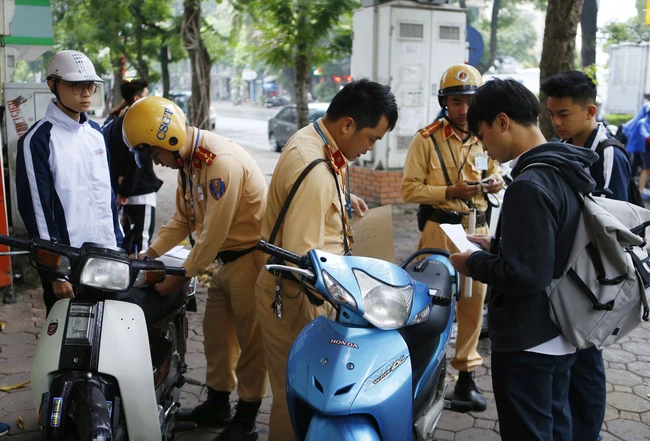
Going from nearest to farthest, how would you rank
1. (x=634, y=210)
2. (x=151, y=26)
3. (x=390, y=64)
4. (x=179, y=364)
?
(x=634, y=210), (x=179, y=364), (x=390, y=64), (x=151, y=26)

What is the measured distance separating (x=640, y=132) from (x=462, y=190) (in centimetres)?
Result: 857

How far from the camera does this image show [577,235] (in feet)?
7.89

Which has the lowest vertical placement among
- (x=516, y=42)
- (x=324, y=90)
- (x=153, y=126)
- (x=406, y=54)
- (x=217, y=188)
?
(x=217, y=188)

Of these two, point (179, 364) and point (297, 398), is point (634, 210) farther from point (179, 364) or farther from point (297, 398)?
point (179, 364)

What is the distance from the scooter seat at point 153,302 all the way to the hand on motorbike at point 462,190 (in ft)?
5.62

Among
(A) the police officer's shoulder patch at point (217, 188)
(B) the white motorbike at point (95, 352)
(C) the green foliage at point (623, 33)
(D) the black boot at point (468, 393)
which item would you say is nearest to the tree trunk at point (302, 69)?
(D) the black boot at point (468, 393)

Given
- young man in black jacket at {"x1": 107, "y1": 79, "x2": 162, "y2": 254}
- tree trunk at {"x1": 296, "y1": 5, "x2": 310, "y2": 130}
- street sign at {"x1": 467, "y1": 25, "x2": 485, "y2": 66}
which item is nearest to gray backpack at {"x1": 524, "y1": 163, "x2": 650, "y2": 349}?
young man in black jacket at {"x1": 107, "y1": 79, "x2": 162, "y2": 254}

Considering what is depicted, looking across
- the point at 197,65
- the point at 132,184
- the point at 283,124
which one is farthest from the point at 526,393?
the point at 283,124

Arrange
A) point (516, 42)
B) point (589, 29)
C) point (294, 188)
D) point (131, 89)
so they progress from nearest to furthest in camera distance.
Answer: point (294, 188)
point (131, 89)
point (589, 29)
point (516, 42)

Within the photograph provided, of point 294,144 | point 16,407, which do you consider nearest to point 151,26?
point 16,407

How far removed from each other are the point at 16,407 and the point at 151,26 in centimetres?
1170

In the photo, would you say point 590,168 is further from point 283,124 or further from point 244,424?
point 283,124

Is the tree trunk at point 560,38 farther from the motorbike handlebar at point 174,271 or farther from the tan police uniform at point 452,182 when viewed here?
the motorbike handlebar at point 174,271

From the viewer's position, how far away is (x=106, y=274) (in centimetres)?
264
